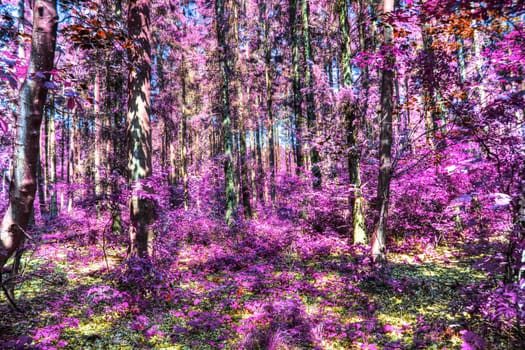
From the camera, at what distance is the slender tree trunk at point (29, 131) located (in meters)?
1.96

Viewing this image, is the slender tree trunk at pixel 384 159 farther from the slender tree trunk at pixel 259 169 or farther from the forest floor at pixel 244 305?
the slender tree trunk at pixel 259 169

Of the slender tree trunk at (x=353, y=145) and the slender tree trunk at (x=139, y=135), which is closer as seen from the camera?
the slender tree trunk at (x=139, y=135)

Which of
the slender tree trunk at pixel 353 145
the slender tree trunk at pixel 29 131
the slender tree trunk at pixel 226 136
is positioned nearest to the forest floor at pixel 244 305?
the slender tree trunk at pixel 29 131

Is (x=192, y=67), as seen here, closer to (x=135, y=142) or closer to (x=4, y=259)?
(x=135, y=142)

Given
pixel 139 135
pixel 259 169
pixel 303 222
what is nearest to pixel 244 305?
pixel 139 135

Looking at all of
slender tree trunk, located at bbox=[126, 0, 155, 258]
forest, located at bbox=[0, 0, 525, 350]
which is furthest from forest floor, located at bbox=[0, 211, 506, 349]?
slender tree trunk, located at bbox=[126, 0, 155, 258]

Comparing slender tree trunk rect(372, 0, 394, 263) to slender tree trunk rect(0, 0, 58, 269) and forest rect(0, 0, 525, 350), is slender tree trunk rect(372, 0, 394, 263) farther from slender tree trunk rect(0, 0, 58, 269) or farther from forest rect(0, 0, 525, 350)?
slender tree trunk rect(0, 0, 58, 269)

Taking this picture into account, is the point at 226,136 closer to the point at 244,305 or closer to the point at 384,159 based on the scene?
the point at 384,159

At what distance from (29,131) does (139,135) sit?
3.57m

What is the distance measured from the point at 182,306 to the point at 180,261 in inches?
129

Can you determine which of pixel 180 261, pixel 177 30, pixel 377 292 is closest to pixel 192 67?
pixel 177 30

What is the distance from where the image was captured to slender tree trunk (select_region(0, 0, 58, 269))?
1960 millimetres

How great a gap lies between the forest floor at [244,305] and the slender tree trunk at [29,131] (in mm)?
677

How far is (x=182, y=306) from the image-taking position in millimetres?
5426
